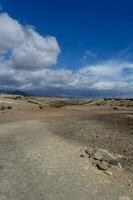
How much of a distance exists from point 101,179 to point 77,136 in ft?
29.8

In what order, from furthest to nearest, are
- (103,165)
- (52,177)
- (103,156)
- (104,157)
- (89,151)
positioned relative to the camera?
(89,151) < (103,156) < (104,157) < (103,165) < (52,177)

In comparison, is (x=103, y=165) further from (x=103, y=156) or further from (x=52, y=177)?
(x=52, y=177)

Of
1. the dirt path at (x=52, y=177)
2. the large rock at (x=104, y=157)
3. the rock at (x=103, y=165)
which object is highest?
the large rock at (x=104, y=157)

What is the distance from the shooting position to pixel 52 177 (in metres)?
10.5

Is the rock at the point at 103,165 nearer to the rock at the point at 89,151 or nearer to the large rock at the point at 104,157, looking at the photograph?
the large rock at the point at 104,157

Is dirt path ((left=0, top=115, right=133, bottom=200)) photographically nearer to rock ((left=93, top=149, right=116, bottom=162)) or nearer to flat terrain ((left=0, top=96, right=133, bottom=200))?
flat terrain ((left=0, top=96, right=133, bottom=200))

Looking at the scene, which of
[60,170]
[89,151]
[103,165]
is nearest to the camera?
[60,170]

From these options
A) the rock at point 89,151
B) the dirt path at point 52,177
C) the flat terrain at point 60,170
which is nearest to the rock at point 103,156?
the flat terrain at point 60,170

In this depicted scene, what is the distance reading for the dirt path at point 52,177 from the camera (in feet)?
29.6

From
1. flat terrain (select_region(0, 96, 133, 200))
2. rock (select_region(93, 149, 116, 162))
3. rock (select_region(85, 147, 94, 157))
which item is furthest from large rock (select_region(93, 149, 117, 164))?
rock (select_region(85, 147, 94, 157))

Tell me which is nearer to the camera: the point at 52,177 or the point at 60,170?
the point at 52,177

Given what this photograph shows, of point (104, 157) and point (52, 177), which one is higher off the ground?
point (104, 157)

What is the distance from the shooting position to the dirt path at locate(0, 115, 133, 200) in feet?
29.6

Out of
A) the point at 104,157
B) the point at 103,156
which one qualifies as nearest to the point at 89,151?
the point at 103,156
